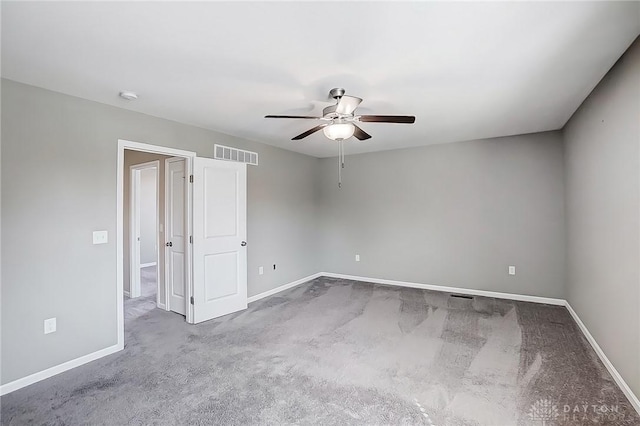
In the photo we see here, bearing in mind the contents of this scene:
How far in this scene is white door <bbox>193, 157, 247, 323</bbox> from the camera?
12.7ft

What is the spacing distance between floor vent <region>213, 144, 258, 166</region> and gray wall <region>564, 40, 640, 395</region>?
159 inches

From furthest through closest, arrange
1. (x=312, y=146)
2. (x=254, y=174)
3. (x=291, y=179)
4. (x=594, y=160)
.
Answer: (x=291, y=179), (x=312, y=146), (x=254, y=174), (x=594, y=160)

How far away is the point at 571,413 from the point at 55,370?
13.1ft

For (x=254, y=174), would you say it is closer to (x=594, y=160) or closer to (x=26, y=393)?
(x=26, y=393)

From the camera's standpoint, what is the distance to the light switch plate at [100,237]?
2.96 metres

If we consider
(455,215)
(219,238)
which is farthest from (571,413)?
(219,238)

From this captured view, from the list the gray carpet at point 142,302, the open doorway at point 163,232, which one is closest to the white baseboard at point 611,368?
the open doorway at point 163,232

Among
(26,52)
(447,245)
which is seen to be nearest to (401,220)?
(447,245)

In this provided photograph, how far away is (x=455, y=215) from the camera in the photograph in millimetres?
5035

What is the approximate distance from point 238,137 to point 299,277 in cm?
273

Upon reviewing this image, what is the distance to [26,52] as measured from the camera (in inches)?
81.6

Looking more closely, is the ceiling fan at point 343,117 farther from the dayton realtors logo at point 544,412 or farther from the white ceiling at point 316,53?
A: the dayton realtors logo at point 544,412

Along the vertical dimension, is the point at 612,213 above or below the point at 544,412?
above

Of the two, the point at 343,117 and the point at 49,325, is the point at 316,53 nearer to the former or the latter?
the point at 343,117
